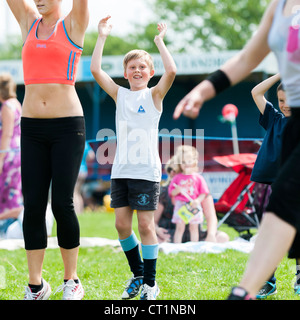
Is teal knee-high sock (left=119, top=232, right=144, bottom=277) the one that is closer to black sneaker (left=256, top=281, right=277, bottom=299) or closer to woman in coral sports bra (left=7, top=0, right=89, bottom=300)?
woman in coral sports bra (left=7, top=0, right=89, bottom=300)

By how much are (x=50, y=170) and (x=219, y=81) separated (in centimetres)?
144

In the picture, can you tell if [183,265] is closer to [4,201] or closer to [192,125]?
[4,201]

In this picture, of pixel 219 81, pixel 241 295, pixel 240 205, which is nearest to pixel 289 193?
pixel 241 295

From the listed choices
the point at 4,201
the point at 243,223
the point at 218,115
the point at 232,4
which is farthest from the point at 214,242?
the point at 232,4

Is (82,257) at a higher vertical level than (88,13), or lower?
lower

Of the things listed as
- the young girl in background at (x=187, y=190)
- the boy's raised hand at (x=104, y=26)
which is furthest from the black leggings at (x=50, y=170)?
the young girl in background at (x=187, y=190)

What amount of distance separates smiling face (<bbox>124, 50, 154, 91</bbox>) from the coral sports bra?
548 millimetres

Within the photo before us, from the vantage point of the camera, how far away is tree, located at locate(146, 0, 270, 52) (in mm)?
35281

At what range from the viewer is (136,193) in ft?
11.8

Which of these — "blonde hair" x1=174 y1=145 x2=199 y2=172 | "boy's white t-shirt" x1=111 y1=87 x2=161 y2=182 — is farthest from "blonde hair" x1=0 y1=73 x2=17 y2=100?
"boy's white t-shirt" x1=111 y1=87 x2=161 y2=182

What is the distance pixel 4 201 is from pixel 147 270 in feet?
13.6

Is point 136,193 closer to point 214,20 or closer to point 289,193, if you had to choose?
point 289,193

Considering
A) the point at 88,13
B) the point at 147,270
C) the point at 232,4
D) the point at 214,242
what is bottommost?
the point at 214,242
